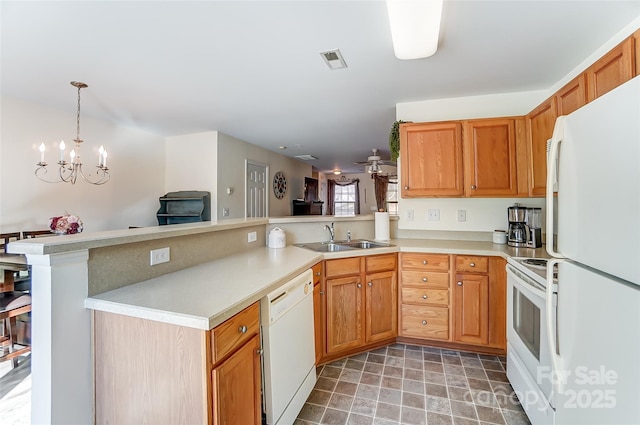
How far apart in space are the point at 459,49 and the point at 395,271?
182 centimetres

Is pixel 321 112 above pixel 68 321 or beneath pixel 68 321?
above

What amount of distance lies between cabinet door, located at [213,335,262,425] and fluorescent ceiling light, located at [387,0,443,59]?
1773 millimetres

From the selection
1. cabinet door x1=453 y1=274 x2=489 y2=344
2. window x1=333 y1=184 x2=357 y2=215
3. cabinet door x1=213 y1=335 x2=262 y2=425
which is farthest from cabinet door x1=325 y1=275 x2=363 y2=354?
window x1=333 y1=184 x2=357 y2=215

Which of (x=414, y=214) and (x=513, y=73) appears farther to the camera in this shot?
(x=414, y=214)

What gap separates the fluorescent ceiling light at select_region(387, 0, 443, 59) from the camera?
143 centimetres

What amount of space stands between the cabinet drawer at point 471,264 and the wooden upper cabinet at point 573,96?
1208 mm

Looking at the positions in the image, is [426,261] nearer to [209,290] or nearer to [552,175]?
[552,175]

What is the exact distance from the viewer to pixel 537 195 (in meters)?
2.38

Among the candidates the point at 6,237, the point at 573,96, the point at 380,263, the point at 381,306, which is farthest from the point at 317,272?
the point at 6,237

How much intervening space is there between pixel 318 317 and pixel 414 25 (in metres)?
1.99

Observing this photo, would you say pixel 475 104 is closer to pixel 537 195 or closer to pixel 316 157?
pixel 537 195

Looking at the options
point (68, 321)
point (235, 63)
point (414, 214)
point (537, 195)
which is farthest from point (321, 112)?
point (68, 321)

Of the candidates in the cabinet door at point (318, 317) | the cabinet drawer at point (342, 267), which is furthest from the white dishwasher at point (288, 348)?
the cabinet drawer at point (342, 267)

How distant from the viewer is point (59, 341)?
3.63ft
